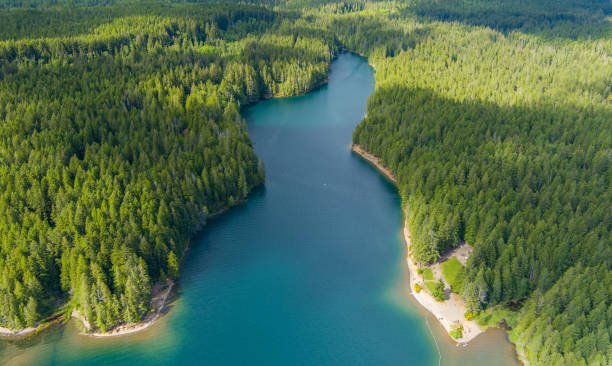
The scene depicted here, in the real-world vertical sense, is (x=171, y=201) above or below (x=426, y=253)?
above

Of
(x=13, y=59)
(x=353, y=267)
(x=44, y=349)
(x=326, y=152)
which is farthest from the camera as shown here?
(x=13, y=59)

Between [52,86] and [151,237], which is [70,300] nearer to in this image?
[151,237]

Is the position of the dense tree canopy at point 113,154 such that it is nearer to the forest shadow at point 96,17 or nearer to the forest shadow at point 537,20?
the forest shadow at point 96,17

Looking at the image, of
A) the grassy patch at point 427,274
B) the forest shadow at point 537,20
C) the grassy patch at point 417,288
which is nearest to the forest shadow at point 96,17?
the forest shadow at point 537,20

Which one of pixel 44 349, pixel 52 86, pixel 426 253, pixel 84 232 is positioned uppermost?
pixel 52 86

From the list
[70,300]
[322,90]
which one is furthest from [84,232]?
[322,90]

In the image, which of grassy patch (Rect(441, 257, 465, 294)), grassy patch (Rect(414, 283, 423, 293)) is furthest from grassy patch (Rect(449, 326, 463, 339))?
grassy patch (Rect(414, 283, 423, 293))
